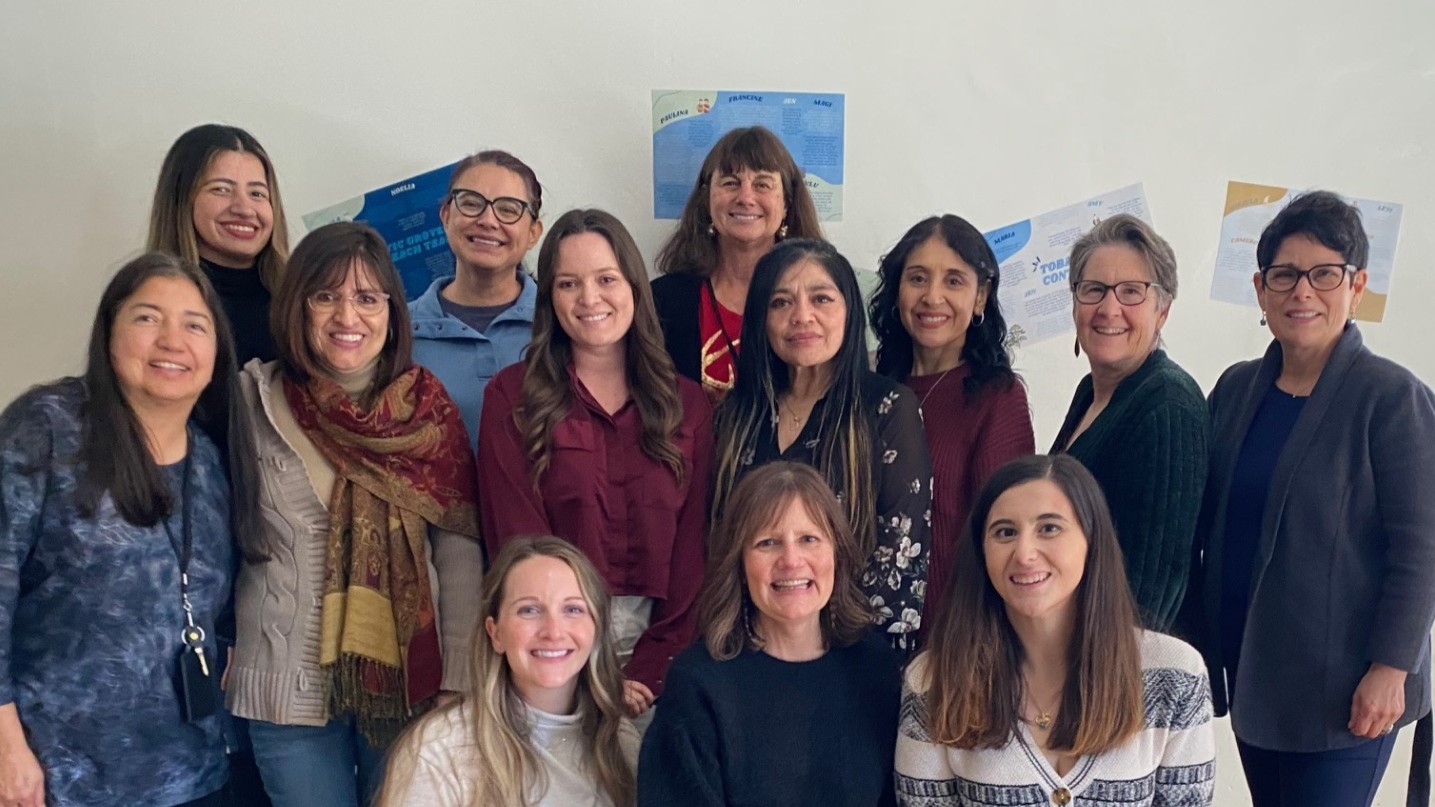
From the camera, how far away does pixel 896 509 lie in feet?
5.99

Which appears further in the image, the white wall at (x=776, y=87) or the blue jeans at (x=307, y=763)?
the white wall at (x=776, y=87)

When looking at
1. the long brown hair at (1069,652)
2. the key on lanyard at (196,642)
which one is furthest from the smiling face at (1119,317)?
the key on lanyard at (196,642)

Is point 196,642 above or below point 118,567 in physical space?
below

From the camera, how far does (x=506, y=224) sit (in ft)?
7.38

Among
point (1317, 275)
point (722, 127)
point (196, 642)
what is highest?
point (722, 127)

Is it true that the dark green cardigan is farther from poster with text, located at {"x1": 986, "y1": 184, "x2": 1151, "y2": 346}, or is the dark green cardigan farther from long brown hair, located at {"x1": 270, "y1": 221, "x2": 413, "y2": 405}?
long brown hair, located at {"x1": 270, "y1": 221, "x2": 413, "y2": 405}

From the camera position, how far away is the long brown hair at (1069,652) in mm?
1600

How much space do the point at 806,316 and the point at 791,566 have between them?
0.47 metres

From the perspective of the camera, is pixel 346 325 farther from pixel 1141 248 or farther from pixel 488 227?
pixel 1141 248

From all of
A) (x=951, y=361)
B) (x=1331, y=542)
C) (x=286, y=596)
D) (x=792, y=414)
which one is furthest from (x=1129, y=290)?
(x=286, y=596)

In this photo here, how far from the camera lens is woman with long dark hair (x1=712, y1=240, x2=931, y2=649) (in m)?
1.82

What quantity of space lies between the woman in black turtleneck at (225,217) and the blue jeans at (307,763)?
739mm

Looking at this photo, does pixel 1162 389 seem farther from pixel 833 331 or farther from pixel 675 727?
pixel 675 727

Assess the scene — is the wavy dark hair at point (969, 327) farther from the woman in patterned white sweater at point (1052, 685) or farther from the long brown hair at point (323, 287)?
the long brown hair at point (323, 287)
